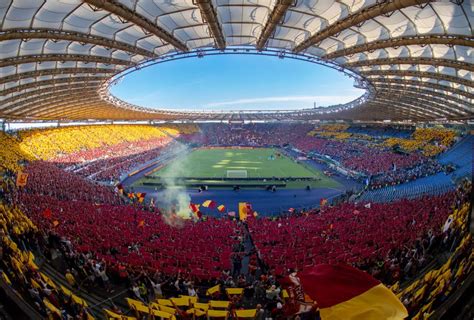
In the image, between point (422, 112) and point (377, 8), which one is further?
point (422, 112)

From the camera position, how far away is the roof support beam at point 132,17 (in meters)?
11.2

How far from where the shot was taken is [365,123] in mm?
71812

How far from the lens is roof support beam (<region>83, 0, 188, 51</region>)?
11195 millimetres

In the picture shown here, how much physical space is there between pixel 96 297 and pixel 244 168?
38924mm

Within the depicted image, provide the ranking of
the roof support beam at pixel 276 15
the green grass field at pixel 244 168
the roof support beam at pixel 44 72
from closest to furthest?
the roof support beam at pixel 276 15 < the roof support beam at pixel 44 72 < the green grass field at pixel 244 168

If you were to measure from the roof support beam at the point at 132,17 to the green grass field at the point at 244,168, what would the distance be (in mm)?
24422

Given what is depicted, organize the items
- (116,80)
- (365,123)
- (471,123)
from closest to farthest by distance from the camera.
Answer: (116,80) < (471,123) < (365,123)

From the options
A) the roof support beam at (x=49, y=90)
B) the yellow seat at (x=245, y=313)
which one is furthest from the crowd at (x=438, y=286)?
the roof support beam at (x=49, y=90)

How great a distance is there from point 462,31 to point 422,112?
34.5 m

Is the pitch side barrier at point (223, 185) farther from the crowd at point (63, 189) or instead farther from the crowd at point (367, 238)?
the crowd at point (367, 238)

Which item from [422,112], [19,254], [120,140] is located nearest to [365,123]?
[422,112]

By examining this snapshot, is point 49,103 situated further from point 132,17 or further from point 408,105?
point 408,105

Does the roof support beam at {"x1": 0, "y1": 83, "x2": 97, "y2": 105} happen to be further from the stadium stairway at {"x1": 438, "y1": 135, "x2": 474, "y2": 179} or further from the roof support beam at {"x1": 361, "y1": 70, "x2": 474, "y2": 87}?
the stadium stairway at {"x1": 438, "y1": 135, "x2": 474, "y2": 179}

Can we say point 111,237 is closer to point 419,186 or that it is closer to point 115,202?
point 115,202
